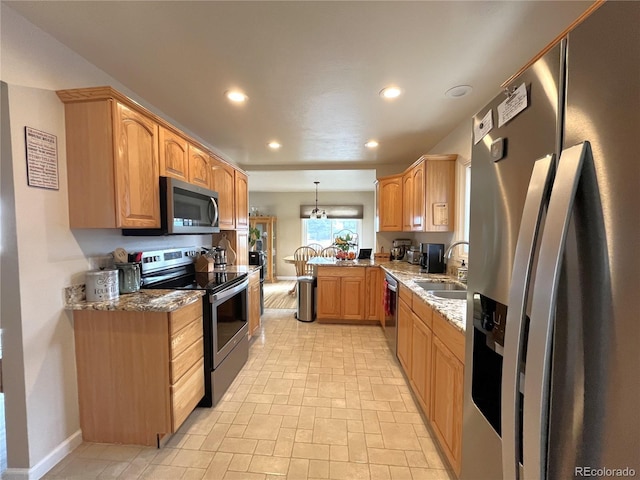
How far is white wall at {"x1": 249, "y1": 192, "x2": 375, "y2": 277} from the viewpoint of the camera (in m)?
7.39

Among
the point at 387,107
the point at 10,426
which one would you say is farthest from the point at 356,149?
the point at 10,426

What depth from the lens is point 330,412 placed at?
2.05 meters

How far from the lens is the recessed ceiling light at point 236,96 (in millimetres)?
2156

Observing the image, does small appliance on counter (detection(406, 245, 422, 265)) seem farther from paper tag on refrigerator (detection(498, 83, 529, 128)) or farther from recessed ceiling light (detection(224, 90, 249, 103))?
paper tag on refrigerator (detection(498, 83, 529, 128))

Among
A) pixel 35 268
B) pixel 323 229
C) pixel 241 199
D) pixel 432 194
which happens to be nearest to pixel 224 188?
pixel 241 199

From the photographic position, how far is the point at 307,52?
167 cm

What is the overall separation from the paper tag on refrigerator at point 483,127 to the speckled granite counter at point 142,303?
1.76 metres

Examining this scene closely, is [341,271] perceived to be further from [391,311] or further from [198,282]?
[198,282]

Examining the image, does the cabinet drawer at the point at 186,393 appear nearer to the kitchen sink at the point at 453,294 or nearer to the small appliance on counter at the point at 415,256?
the kitchen sink at the point at 453,294

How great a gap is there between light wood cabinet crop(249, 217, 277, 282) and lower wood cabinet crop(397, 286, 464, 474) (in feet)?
17.2

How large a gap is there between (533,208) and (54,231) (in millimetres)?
2230

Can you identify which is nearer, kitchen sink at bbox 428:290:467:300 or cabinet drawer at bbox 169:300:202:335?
cabinet drawer at bbox 169:300:202:335

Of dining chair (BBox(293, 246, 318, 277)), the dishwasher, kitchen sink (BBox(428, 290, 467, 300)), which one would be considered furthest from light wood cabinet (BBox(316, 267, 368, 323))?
kitchen sink (BBox(428, 290, 467, 300))

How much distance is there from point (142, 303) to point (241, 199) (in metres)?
2.17
